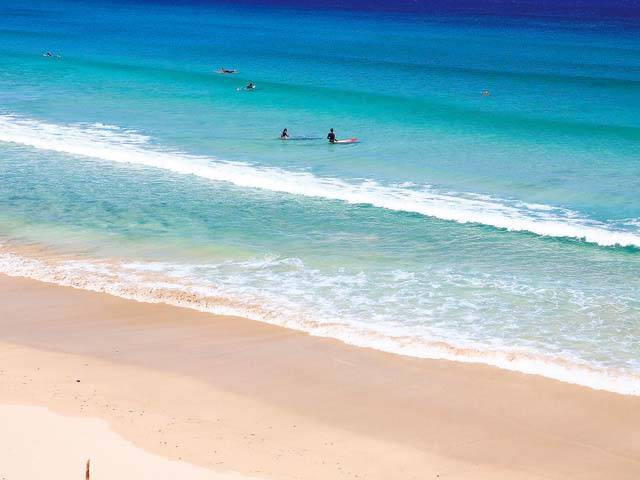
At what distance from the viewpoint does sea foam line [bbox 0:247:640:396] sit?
14.0 m

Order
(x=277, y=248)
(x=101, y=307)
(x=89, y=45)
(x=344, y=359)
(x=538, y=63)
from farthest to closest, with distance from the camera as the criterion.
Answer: (x=89, y=45) < (x=538, y=63) < (x=277, y=248) < (x=101, y=307) < (x=344, y=359)

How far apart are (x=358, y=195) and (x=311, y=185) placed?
1916mm

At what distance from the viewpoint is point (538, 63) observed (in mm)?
54781

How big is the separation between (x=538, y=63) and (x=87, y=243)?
40885 millimetres

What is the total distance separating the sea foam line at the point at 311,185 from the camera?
22422 millimetres

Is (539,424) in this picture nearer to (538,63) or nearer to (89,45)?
(538,63)

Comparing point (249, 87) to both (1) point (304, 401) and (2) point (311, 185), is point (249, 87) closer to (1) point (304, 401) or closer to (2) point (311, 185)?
(2) point (311, 185)

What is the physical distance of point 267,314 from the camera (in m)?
16.3

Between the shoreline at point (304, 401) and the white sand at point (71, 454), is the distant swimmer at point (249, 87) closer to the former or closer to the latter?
the shoreline at point (304, 401)

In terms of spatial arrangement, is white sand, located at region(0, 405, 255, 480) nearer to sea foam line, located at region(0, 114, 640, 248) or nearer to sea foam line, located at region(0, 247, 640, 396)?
sea foam line, located at region(0, 247, 640, 396)

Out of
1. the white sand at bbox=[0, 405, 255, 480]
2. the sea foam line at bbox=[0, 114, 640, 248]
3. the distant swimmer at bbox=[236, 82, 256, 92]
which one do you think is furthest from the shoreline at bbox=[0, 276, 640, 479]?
the distant swimmer at bbox=[236, 82, 256, 92]

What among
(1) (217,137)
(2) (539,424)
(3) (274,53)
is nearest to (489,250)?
(2) (539,424)

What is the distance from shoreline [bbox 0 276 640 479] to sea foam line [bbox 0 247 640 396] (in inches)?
11.3

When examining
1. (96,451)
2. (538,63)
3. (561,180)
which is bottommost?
(96,451)
